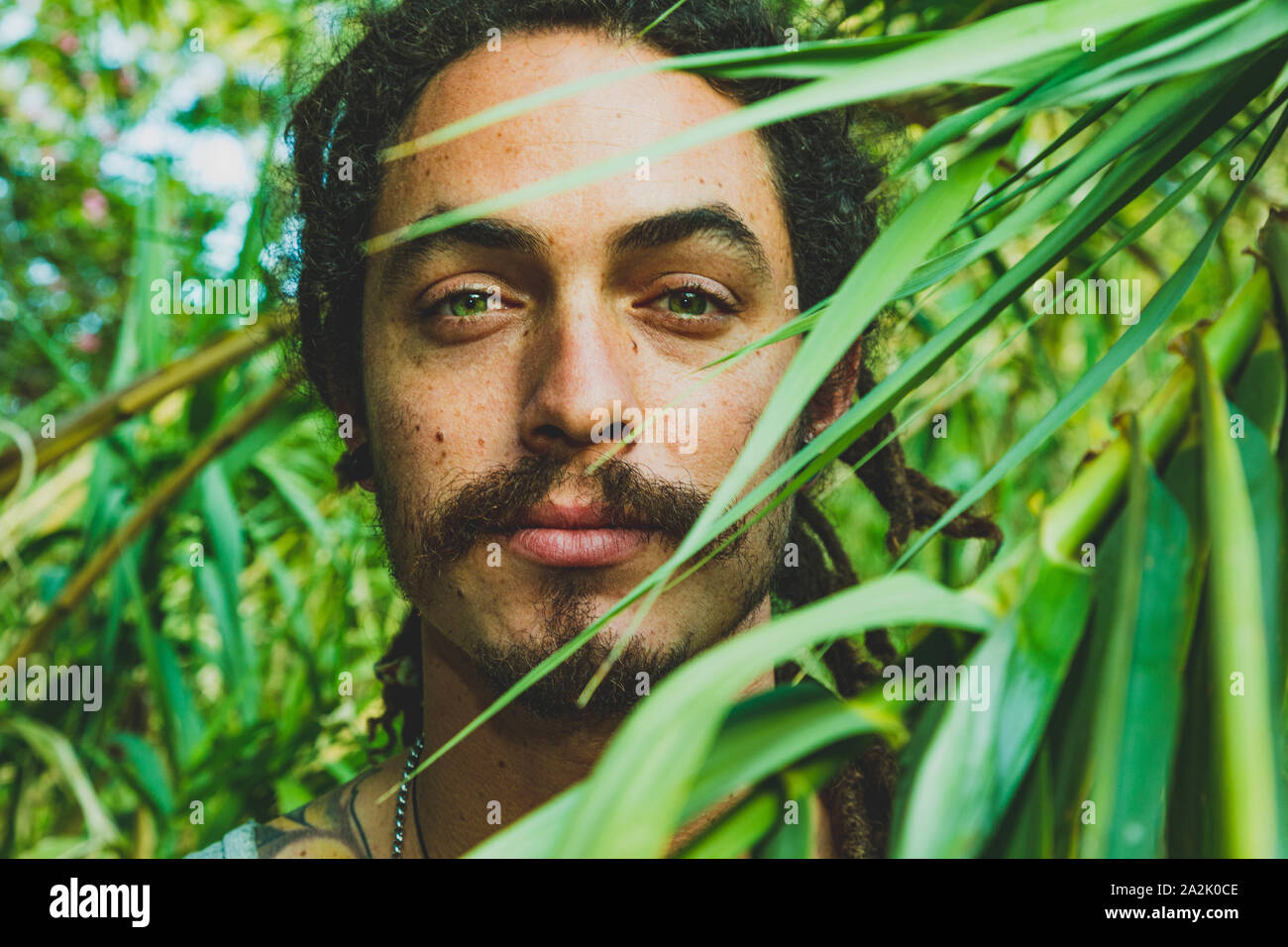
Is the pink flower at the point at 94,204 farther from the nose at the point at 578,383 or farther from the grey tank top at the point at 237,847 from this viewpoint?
the nose at the point at 578,383

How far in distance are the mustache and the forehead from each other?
0.53ft

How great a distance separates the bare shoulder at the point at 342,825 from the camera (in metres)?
0.91

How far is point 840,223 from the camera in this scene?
0.95 metres

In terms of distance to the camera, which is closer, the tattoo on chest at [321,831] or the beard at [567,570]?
the beard at [567,570]

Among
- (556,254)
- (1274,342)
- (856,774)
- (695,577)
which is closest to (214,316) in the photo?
(556,254)

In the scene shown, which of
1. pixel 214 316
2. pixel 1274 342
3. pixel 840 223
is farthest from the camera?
pixel 214 316

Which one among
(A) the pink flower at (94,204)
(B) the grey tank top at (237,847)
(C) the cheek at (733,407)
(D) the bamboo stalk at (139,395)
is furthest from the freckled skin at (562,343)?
(A) the pink flower at (94,204)

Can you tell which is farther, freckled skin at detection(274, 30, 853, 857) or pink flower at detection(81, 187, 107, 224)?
pink flower at detection(81, 187, 107, 224)

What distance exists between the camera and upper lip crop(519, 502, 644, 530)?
68 centimetres

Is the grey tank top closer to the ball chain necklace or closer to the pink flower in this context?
the ball chain necklace

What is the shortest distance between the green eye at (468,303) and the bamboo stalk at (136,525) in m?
0.43

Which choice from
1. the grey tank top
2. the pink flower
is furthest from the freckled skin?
the pink flower

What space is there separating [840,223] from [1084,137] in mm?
511
